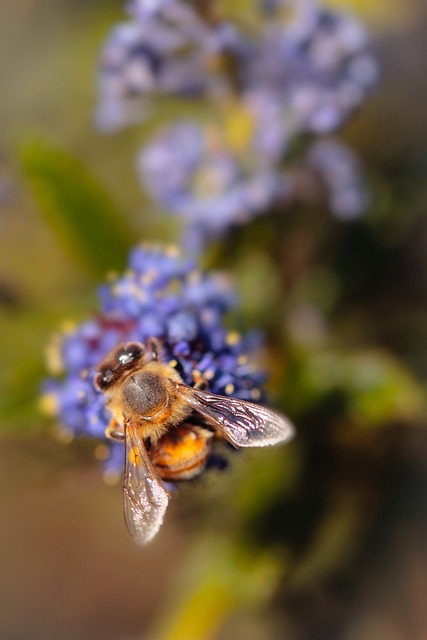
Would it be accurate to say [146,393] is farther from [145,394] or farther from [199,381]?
[199,381]

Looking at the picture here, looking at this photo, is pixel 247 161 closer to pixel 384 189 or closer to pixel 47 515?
pixel 384 189

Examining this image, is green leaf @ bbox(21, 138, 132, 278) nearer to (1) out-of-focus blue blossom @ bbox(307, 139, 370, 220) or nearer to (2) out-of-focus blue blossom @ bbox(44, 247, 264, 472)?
(2) out-of-focus blue blossom @ bbox(44, 247, 264, 472)

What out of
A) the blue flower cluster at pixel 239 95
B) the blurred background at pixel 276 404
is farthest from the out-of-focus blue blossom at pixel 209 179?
the blurred background at pixel 276 404

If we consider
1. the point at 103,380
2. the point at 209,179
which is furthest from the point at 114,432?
the point at 209,179

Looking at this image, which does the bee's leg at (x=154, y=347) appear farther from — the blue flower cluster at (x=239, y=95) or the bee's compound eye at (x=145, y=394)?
the blue flower cluster at (x=239, y=95)

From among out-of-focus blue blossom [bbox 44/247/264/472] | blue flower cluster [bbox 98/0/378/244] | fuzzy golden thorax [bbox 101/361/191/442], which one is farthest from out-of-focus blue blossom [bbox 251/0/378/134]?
fuzzy golden thorax [bbox 101/361/191/442]

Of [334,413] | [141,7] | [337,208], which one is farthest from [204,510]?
[141,7]
